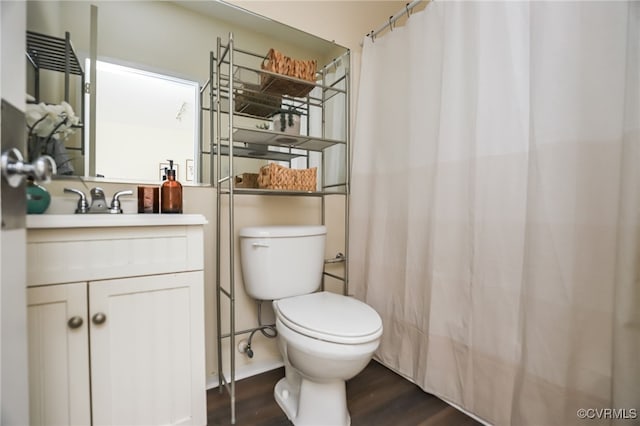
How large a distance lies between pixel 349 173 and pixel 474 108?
2.33 ft

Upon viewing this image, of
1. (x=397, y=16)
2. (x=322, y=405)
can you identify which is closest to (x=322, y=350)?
(x=322, y=405)

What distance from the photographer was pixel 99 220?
2.54 ft

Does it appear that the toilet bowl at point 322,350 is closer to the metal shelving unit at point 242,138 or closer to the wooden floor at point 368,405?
the wooden floor at point 368,405

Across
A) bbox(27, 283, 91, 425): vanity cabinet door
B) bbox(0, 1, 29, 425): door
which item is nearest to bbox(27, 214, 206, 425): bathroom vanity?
bbox(27, 283, 91, 425): vanity cabinet door

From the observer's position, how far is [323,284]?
5.46ft

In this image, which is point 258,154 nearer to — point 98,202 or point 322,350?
point 98,202

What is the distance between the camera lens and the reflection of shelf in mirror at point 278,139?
4.26 feet

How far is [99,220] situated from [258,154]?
0.84 m

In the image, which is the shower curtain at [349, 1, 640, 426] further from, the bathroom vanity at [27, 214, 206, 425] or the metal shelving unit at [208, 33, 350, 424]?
the bathroom vanity at [27, 214, 206, 425]

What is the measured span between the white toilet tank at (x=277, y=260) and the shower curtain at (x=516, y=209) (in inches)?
17.5

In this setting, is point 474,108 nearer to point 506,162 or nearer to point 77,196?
point 506,162

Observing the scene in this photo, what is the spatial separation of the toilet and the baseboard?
190mm

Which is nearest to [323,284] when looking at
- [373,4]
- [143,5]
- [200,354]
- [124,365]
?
[200,354]

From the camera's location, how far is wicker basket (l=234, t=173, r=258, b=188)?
1.40 m
